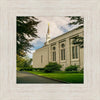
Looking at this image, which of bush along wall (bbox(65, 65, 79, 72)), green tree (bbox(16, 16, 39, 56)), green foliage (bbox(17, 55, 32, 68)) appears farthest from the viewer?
bush along wall (bbox(65, 65, 79, 72))

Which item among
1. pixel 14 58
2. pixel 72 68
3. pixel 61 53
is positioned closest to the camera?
pixel 14 58

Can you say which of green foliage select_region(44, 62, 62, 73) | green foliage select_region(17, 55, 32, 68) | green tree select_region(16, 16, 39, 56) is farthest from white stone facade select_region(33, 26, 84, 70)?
green tree select_region(16, 16, 39, 56)

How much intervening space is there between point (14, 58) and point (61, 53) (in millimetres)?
9163

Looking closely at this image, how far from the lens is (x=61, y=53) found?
1273 cm

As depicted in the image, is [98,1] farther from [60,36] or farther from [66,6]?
[60,36]

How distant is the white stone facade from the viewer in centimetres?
1084

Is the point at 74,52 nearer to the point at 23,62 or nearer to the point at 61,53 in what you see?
the point at 61,53

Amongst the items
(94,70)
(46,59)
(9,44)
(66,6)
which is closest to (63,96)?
(94,70)

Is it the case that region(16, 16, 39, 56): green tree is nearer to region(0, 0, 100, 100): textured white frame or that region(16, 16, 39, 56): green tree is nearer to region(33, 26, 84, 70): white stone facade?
region(0, 0, 100, 100): textured white frame

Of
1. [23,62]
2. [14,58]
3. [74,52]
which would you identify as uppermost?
[74,52]

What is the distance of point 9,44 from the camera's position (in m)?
3.70

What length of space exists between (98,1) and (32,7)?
1598 mm

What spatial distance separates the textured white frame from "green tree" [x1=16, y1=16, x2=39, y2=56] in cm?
169

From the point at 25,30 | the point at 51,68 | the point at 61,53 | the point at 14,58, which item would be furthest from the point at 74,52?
the point at 14,58
